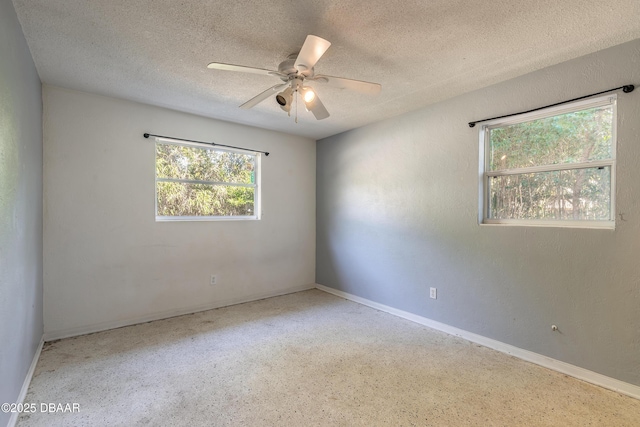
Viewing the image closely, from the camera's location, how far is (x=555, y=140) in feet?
7.75

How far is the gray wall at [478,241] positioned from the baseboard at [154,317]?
3.33ft

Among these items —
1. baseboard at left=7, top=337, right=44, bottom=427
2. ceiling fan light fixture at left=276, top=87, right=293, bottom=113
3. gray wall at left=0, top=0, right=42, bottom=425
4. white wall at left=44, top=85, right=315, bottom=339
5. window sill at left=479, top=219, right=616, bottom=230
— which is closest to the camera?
gray wall at left=0, top=0, right=42, bottom=425

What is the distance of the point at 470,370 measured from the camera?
2.23 meters

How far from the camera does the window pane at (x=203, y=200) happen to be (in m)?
3.37

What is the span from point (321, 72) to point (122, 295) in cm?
295

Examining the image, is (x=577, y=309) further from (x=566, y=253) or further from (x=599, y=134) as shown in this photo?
(x=599, y=134)

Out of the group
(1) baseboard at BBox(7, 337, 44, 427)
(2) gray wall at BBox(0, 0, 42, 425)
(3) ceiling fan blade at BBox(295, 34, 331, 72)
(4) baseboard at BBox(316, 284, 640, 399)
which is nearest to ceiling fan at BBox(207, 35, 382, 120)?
Answer: (3) ceiling fan blade at BBox(295, 34, 331, 72)

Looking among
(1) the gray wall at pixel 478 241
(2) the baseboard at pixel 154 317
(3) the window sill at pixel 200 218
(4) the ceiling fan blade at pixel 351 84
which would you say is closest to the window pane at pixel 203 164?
(3) the window sill at pixel 200 218

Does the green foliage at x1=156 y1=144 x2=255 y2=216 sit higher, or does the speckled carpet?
the green foliage at x1=156 y1=144 x2=255 y2=216

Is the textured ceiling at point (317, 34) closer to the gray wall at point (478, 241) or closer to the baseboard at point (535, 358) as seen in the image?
the gray wall at point (478, 241)

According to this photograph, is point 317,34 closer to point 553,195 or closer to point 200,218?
point 553,195

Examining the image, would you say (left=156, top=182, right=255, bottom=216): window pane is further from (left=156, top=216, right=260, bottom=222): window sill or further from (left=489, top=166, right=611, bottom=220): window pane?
(left=489, top=166, right=611, bottom=220): window pane

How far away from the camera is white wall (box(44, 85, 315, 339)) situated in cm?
271

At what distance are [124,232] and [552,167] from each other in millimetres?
4020
